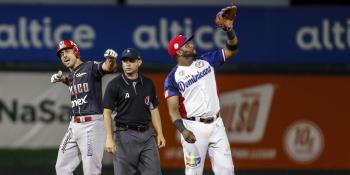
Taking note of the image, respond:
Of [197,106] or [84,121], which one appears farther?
[84,121]

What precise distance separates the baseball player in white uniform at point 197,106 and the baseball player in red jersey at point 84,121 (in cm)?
79

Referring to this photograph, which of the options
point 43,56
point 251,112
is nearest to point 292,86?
point 251,112

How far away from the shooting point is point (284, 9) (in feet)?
46.7

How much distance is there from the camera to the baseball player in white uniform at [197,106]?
10172mm

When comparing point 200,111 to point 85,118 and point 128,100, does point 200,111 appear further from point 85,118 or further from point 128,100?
point 85,118

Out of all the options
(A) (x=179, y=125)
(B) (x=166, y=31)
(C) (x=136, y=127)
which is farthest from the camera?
(B) (x=166, y=31)

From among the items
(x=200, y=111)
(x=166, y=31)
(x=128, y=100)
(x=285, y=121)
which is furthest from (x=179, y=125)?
(x=285, y=121)

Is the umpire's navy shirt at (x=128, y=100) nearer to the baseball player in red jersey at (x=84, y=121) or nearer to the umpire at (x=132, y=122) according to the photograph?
the umpire at (x=132, y=122)

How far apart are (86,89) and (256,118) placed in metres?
4.26

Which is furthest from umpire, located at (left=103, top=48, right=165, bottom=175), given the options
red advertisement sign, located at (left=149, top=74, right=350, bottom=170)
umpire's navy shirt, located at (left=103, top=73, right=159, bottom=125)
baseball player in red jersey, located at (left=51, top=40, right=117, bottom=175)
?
red advertisement sign, located at (left=149, top=74, right=350, bottom=170)

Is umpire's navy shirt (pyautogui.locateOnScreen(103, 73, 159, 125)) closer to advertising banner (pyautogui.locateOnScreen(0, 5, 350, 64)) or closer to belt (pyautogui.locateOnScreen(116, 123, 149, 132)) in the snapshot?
belt (pyautogui.locateOnScreen(116, 123, 149, 132))

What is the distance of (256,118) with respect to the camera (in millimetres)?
14055

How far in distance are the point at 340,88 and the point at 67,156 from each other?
516cm

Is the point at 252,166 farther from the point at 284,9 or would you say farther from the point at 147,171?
the point at 147,171
